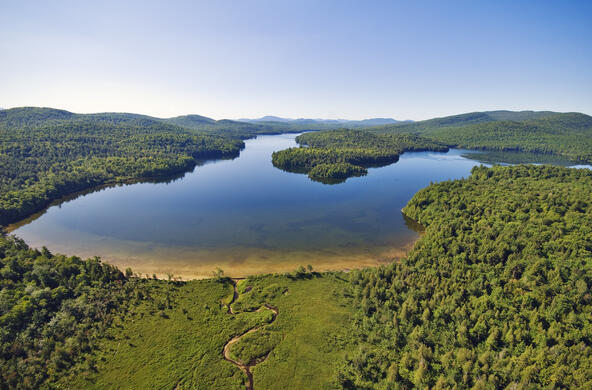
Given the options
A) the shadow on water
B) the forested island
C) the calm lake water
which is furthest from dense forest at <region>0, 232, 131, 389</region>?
the shadow on water

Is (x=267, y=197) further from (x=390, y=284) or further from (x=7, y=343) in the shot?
(x=7, y=343)

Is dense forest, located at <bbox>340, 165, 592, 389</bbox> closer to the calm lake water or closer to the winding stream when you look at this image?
the winding stream

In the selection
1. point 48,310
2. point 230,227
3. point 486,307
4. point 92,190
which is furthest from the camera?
point 92,190

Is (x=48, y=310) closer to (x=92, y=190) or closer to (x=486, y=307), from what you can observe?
(x=486, y=307)

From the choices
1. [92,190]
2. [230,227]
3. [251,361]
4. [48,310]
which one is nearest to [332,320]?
[251,361]

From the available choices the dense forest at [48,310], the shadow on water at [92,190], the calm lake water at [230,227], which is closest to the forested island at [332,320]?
the dense forest at [48,310]
